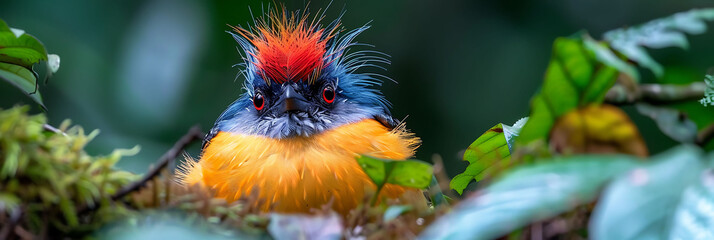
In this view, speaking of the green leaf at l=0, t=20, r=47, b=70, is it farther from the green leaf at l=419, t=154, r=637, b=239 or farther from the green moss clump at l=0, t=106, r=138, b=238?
the green leaf at l=419, t=154, r=637, b=239

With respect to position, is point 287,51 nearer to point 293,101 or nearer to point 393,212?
point 293,101

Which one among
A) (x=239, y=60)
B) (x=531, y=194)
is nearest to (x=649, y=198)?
(x=531, y=194)

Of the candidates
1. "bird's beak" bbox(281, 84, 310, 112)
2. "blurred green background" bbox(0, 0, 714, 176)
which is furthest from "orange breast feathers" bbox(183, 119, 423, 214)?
"blurred green background" bbox(0, 0, 714, 176)

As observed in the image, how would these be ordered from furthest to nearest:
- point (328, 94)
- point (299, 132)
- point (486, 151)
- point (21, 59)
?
point (328, 94) → point (299, 132) → point (486, 151) → point (21, 59)

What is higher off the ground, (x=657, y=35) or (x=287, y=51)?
(x=657, y=35)

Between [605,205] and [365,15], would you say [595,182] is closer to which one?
[605,205]

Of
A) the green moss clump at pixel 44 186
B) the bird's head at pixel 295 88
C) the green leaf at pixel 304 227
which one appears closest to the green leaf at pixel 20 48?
the green moss clump at pixel 44 186
